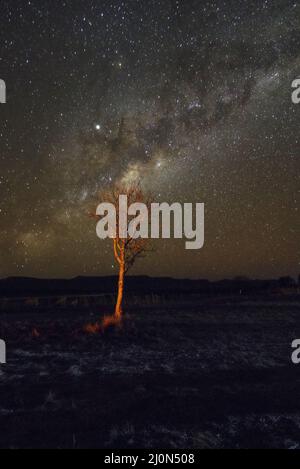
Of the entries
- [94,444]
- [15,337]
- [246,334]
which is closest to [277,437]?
[94,444]

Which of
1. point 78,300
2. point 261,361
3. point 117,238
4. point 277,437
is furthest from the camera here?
point 78,300

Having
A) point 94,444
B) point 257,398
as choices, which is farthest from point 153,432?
point 257,398

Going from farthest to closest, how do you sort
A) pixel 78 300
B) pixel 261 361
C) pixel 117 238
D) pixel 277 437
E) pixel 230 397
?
pixel 78 300, pixel 117 238, pixel 261 361, pixel 230 397, pixel 277 437

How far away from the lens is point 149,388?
962 cm

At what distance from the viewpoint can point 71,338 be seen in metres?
15.8

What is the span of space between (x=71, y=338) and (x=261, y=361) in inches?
351

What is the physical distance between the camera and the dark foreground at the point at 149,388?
6.86 m

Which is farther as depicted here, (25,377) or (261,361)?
(261,361)

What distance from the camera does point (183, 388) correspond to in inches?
379

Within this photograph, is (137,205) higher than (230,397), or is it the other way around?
(137,205)

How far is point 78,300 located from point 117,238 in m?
14.2

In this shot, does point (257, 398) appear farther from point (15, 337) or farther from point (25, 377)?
point (15, 337)

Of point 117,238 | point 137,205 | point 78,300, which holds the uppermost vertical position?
point 137,205

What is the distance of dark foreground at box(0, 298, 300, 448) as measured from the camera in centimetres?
686
